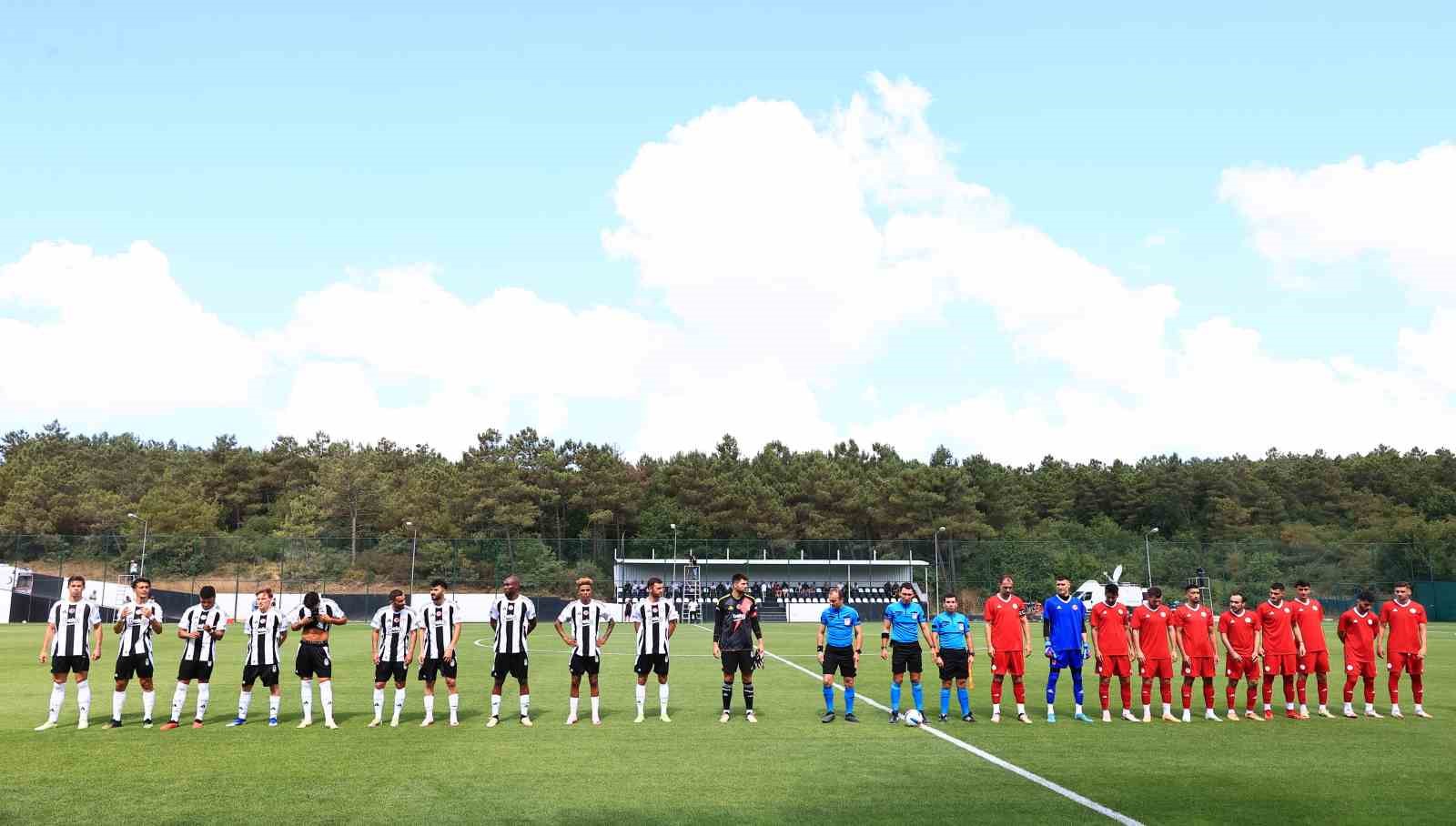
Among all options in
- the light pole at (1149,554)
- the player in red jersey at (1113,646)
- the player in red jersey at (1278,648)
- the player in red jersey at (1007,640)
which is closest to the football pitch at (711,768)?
the player in red jersey at (1007,640)

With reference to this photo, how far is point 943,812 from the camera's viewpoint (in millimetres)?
8891

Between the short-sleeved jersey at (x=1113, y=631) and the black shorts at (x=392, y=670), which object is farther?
the short-sleeved jersey at (x=1113, y=631)

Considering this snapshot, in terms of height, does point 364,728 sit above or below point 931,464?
below

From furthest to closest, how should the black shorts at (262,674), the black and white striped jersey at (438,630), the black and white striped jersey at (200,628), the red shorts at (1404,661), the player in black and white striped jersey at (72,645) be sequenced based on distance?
the red shorts at (1404,661), the black and white striped jersey at (438,630), the black and white striped jersey at (200,628), the black shorts at (262,674), the player in black and white striped jersey at (72,645)

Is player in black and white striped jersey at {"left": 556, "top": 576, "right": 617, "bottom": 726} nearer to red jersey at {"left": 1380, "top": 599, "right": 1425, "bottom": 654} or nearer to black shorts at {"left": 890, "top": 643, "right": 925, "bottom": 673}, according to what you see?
black shorts at {"left": 890, "top": 643, "right": 925, "bottom": 673}

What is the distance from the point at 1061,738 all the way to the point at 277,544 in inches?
2096

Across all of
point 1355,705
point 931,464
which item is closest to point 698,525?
point 931,464

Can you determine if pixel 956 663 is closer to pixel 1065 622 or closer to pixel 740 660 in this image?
pixel 1065 622

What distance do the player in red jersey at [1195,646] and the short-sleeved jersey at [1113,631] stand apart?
34.5 inches

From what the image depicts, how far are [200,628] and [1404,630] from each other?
18.1 meters

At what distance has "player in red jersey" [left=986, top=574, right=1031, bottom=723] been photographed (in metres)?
15.0

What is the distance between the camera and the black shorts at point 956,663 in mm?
15172

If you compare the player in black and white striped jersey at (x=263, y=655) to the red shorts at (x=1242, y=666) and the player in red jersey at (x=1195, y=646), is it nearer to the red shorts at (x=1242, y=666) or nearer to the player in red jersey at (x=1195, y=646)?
the player in red jersey at (x=1195, y=646)

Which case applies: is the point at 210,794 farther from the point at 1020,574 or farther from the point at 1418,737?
the point at 1020,574
